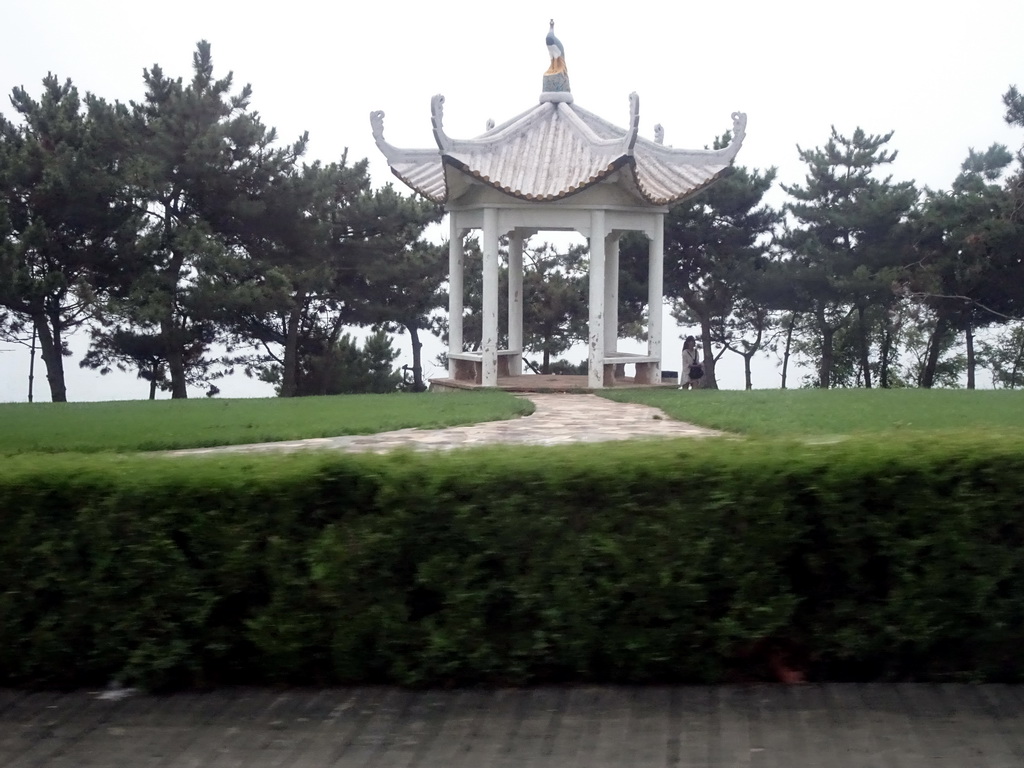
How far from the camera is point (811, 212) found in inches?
1220

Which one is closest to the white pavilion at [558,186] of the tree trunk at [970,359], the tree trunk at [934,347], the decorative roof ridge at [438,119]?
the decorative roof ridge at [438,119]

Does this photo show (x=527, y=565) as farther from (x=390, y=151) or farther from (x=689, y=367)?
(x=689, y=367)

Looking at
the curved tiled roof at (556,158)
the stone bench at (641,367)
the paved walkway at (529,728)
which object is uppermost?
the curved tiled roof at (556,158)

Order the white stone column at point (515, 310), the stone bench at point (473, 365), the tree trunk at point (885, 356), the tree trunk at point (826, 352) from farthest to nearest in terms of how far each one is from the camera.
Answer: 1. the tree trunk at point (885, 356)
2. the tree trunk at point (826, 352)
3. the white stone column at point (515, 310)
4. the stone bench at point (473, 365)

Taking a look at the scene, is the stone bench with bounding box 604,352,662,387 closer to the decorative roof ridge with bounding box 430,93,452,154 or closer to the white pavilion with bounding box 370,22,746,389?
the white pavilion with bounding box 370,22,746,389

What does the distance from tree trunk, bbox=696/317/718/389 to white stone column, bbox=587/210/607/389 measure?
51.0 ft

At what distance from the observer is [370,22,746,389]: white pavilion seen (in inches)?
671

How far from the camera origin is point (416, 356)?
109 ft

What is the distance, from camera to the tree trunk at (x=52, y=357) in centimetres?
Result: 2714

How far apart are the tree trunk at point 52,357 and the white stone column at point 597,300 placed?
1548 centimetres

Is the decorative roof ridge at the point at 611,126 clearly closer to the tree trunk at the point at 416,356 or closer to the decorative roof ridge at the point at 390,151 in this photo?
the decorative roof ridge at the point at 390,151

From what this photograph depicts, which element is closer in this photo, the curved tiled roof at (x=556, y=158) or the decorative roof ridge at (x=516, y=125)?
the curved tiled roof at (x=556, y=158)

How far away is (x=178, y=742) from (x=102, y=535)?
1.07 m

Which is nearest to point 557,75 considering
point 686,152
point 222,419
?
point 686,152
